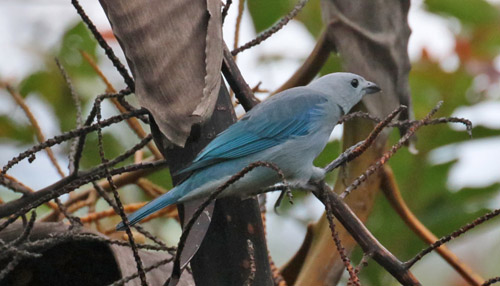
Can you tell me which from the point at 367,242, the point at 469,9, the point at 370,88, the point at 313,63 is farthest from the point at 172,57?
the point at 469,9

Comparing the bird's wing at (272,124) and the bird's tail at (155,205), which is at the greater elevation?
the bird's wing at (272,124)

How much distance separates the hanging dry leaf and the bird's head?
510 mm

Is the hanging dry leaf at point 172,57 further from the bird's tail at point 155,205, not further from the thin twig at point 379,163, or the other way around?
the thin twig at point 379,163

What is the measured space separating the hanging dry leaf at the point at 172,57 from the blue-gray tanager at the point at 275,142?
12cm

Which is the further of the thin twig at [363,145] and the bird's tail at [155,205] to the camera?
the bird's tail at [155,205]

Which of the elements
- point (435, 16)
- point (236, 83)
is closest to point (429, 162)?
point (435, 16)

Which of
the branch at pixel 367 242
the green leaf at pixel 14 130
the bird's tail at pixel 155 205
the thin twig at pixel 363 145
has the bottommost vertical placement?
the branch at pixel 367 242

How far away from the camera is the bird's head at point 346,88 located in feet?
6.77

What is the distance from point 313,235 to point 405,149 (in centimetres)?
65

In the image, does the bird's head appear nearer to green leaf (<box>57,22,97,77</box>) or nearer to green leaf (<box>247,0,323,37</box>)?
green leaf (<box>247,0,323,37</box>)

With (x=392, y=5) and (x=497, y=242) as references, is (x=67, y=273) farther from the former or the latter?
(x=497, y=242)

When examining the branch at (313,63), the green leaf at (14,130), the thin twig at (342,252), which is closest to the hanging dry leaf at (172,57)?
the thin twig at (342,252)

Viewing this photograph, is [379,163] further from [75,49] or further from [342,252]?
[75,49]

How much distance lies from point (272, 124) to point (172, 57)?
0.42 meters
